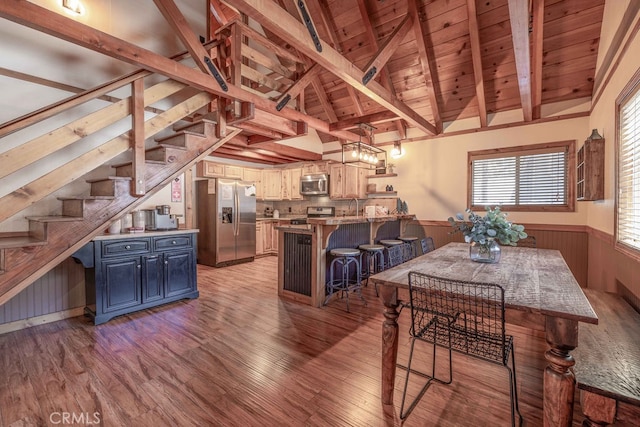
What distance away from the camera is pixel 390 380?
1.84 m

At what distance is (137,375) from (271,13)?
2.93 meters

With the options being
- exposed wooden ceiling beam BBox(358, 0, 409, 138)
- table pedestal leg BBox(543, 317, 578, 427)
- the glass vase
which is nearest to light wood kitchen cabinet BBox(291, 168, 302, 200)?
exposed wooden ceiling beam BBox(358, 0, 409, 138)

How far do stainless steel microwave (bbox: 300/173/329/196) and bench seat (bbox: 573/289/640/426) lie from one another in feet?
16.5

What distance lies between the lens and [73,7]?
336cm

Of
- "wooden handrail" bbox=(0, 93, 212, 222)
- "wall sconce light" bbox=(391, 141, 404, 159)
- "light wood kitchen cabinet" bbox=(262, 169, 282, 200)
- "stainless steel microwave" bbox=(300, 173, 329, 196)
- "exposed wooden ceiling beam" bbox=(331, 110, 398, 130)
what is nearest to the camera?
"wooden handrail" bbox=(0, 93, 212, 222)

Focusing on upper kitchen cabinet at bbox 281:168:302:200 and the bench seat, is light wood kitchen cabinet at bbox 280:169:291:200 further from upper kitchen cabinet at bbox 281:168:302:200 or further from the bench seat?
the bench seat

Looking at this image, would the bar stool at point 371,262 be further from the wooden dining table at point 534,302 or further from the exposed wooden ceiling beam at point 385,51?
the exposed wooden ceiling beam at point 385,51

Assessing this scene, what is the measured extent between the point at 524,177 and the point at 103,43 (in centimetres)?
574

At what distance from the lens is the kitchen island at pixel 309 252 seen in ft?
11.6

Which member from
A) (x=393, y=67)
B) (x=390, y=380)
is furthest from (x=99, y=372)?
(x=393, y=67)

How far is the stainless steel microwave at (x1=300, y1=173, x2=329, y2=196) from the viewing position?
651 cm

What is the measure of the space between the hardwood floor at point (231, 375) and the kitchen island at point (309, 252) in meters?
0.40

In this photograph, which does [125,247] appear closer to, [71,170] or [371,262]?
[71,170]

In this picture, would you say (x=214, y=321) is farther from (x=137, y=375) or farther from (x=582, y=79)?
(x=582, y=79)
